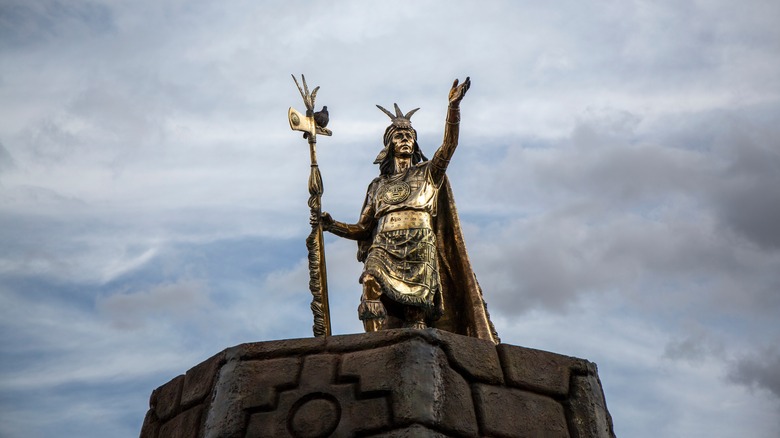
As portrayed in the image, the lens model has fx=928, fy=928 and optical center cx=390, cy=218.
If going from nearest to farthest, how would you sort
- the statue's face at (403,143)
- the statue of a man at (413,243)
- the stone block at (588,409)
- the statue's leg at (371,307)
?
the stone block at (588,409) → the statue's leg at (371,307) → the statue of a man at (413,243) → the statue's face at (403,143)

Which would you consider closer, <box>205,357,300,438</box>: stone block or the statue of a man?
<box>205,357,300,438</box>: stone block

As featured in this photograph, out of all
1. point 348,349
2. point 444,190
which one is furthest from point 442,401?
point 444,190

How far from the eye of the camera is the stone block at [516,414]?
5332 millimetres

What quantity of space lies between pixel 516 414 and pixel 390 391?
81cm

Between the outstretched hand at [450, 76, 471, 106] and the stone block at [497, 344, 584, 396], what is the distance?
2.67 metres

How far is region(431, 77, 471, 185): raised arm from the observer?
7742 millimetres

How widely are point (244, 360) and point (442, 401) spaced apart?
1231mm

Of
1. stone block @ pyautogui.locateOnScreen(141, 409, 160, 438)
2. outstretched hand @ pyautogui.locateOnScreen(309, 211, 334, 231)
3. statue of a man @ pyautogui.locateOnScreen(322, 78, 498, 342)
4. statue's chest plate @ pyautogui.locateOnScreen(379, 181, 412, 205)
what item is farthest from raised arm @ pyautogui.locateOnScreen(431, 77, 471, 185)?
stone block @ pyautogui.locateOnScreen(141, 409, 160, 438)

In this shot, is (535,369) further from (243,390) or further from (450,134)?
(450,134)

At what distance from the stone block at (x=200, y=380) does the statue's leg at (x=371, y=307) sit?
147 cm

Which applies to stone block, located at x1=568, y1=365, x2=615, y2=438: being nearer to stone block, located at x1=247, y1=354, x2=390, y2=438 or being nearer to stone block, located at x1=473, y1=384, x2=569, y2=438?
stone block, located at x1=473, y1=384, x2=569, y2=438

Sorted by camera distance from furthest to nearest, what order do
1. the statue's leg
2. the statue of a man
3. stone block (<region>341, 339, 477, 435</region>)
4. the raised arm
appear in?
1. the raised arm
2. the statue of a man
3. the statue's leg
4. stone block (<region>341, 339, 477, 435</region>)

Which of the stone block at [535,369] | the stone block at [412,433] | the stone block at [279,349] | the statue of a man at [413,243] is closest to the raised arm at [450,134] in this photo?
the statue of a man at [413,243]

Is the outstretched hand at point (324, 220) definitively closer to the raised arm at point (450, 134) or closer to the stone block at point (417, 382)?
the raised arm at point (450, 134)
